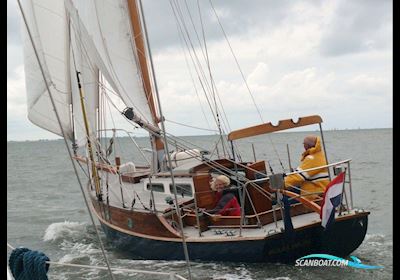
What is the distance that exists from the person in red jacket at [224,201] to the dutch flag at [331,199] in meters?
1.64

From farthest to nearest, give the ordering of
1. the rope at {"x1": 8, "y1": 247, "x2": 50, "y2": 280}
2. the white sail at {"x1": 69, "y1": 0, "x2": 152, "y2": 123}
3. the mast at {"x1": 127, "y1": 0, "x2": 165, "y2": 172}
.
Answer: the mast at {"x1": 127, "y1": 0, "x2": 165, "y2": 172}
the white sail at {"x1": 69, "y1": 0, "x2": 152, "y2": 123}
the rope at {"x1": 8, "y1": 247, "x2": 50, "y2": 280}

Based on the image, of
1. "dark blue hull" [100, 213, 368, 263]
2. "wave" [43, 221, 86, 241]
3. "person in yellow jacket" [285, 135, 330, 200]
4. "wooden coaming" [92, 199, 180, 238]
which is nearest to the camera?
"dark blue hull" [100, 213, 368, 263]

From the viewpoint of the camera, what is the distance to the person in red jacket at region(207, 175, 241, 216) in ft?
27.3

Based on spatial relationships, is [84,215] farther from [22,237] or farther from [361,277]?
[361,277]

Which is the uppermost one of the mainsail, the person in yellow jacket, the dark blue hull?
the mainsail

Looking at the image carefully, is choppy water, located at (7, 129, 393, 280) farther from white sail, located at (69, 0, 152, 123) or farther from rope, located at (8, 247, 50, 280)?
rope, located at (8, 247, 50, 280)

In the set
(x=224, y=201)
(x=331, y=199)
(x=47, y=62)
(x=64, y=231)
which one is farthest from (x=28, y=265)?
(x=64, y=231)

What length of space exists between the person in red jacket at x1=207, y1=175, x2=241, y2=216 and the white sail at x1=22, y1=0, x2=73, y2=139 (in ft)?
21.5

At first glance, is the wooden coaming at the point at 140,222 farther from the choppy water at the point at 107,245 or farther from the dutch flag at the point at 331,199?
the dutch flag at the point at 331,199

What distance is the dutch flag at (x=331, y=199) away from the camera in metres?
7.00

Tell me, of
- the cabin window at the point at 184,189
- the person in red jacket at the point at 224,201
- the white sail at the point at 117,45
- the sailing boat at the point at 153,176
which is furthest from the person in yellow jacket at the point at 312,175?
the white sail at the point at 117,45

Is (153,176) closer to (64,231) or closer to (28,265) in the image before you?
(64,231)

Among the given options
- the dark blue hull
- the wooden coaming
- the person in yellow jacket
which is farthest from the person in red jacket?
the person in yellow jacket
